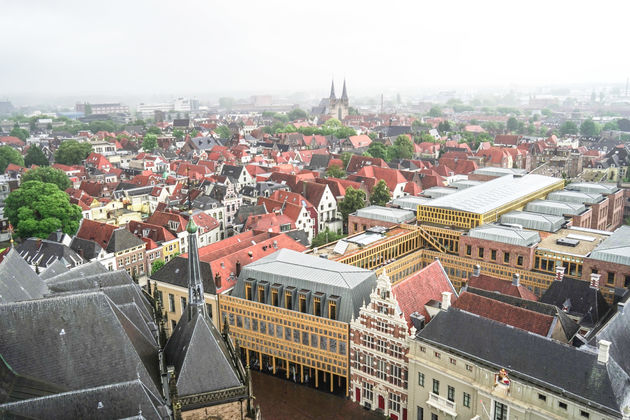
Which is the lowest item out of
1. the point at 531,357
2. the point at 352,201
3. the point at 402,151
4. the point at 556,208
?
the point at 352,201

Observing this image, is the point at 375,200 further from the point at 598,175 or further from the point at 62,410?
the point at 62,410

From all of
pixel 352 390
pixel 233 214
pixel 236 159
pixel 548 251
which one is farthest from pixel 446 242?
pixel 236 159

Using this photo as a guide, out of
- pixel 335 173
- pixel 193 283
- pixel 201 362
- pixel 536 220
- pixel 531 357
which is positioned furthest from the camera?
pixel 335 173

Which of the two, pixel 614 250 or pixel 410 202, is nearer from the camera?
pixel 614 250

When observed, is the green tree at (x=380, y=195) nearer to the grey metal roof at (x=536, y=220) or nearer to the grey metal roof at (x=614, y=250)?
the grey metal roof at (x=536, y=220)

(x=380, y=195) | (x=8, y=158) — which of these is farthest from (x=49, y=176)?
(x=380, y=195)

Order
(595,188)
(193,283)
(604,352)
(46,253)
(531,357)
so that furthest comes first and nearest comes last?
(595,188) → (46,253) → (531,357) → (193,283) → (604,352)

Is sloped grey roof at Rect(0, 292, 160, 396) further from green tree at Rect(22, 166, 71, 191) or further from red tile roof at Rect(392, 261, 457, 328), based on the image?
green tree at Rect(22, 166, 71, 191)

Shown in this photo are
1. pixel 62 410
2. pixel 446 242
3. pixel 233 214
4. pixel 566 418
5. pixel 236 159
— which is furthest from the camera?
pixel 236 159

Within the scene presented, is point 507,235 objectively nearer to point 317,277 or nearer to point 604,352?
point 317,277
